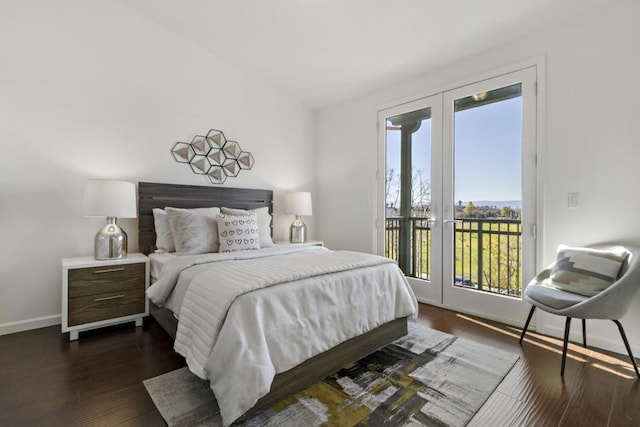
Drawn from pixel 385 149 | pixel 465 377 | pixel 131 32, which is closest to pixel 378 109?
pixel 385 149

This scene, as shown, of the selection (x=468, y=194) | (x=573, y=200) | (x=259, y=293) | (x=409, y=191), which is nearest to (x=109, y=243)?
(x=259, y=293)

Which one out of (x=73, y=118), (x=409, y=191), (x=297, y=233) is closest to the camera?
(x=73, y=118)

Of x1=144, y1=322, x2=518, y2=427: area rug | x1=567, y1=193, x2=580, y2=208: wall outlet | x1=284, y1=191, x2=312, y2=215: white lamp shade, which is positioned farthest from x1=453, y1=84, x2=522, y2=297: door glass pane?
x1=284, y1=191, x2=312, y2=215: white lamp shade

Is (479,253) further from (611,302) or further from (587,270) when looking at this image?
(611,302)

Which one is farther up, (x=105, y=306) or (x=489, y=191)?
(x=489, y=191)

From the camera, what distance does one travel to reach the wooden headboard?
9.92ft

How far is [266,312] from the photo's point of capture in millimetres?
1535

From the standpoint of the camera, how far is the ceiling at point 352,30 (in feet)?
8.01

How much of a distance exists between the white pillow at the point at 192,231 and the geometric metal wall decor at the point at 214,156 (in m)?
0.72

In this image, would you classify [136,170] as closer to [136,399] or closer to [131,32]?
[131,32]

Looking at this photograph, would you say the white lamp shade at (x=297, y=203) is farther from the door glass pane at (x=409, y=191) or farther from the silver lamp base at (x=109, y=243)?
the silver lamp base at (x=109, y=243)

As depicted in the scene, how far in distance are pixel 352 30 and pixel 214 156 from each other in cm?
201

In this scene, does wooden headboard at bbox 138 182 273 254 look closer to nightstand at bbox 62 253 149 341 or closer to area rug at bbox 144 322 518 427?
nightstand at bbox 62 253 149 341

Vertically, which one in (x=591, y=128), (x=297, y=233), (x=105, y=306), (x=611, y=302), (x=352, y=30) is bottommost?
(x=105, y=306)
